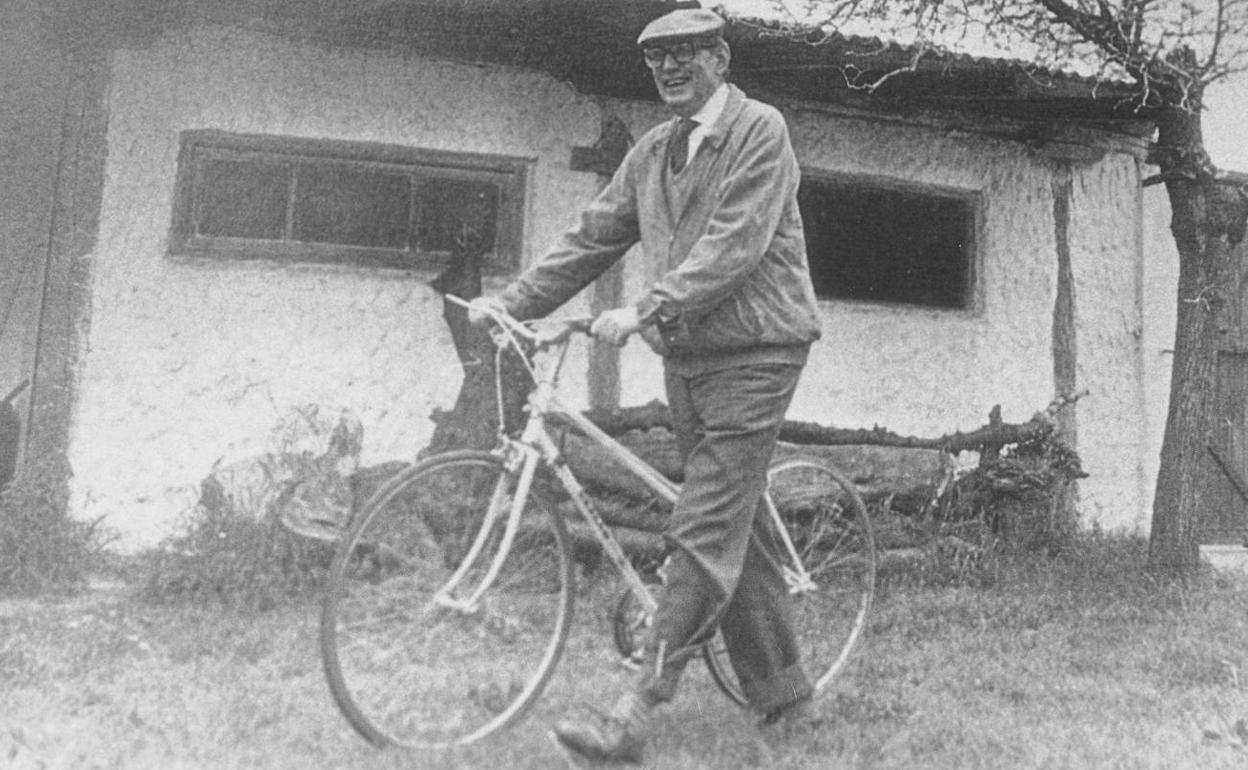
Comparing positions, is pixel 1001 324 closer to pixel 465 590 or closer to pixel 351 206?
pixel 351 206

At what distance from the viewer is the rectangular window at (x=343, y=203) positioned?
5.70 m

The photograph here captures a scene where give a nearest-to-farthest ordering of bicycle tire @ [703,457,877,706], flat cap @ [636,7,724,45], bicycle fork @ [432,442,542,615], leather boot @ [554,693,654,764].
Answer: leather boot @ [554,693,654,764]
bicycle fork @ [432,442,542,615]
flat cap @ [636,7,724,45]
bicycle tire @ [703,457,877,706]

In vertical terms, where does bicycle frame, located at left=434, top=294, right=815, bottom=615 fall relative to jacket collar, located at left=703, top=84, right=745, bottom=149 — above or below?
below

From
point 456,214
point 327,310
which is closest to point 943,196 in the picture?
point 456,214

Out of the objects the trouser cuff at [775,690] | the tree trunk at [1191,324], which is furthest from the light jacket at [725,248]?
the tree trunk at [1191,324]

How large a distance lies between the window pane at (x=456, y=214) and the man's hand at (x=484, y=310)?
121 inches

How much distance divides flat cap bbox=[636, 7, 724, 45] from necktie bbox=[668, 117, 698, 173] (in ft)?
0.75

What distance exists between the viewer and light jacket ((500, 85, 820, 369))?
2.73 m

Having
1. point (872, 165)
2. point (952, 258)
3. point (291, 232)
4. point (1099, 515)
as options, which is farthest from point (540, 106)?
point (1099, 515)

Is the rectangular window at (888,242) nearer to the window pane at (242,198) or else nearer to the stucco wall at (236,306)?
the stucco wall at (236,306)

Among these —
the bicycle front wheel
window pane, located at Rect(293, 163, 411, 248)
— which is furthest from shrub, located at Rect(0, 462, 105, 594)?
the bicycle front wheel

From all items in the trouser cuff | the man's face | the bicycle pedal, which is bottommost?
the bicycle pedal

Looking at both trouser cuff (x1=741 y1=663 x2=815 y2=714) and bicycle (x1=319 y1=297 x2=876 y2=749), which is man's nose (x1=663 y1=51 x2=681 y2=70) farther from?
trouser cuff (x1=741 y1=663 x2=815 y2=714)

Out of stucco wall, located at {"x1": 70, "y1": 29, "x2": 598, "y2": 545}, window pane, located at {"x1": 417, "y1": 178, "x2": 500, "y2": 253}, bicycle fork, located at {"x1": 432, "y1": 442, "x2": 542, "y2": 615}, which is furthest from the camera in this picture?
window pane, located at {"x1": 417, "y1": 178, "x2": 500, "y2": 253}
